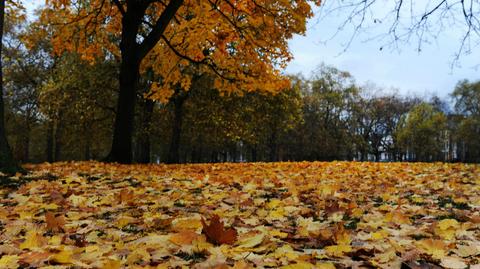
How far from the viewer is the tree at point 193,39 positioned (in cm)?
1062

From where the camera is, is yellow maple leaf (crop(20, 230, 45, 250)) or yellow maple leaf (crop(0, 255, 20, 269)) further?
yellow maple leaf (crop(20, 230, 45, 250))

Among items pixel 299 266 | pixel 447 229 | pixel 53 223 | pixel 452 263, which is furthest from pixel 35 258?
pixel 447 229

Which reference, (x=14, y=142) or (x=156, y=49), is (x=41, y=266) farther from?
(x=14, y=142)

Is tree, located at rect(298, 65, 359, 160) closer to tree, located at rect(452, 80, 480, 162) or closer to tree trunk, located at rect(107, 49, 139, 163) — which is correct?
tree, located at rect(452, 80, 480, 162)

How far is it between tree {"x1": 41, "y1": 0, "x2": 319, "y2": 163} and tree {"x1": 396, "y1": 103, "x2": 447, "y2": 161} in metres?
51.2

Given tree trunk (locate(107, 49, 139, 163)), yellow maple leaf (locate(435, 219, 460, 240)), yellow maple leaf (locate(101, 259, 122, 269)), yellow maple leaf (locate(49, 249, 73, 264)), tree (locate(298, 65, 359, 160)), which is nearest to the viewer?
yellow maple leaf (locate(101, 259, 122, 269))

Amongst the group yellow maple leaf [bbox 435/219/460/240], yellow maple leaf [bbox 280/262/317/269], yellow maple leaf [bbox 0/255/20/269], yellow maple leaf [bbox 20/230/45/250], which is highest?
yellow maple leaf [bbox 435/219/460/240]

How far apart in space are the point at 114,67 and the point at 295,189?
17042 millimetres

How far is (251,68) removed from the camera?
487 inches

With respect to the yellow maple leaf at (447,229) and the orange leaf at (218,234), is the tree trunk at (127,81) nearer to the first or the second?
the orange leaf at (218,234)

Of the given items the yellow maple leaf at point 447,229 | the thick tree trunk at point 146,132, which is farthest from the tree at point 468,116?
the yellow maple leaf at point 447,229

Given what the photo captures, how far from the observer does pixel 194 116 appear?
20.3 metres

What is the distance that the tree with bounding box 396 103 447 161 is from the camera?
59.1m

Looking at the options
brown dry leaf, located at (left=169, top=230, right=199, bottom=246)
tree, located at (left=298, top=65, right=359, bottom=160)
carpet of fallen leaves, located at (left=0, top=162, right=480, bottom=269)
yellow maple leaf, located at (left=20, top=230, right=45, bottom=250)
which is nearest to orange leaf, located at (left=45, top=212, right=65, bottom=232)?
carpet of fallen leaves, located at (left=0, top=162, right=480, bottom=269)
